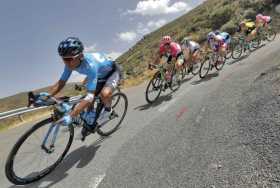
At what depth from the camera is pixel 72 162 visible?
201 inches

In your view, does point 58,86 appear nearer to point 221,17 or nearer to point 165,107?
point 165,107

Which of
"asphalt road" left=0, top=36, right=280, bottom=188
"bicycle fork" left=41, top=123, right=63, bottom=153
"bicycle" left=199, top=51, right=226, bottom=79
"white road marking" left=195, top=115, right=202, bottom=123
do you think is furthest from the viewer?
"bicycle" left=199, top=51, right=226, bottom=79

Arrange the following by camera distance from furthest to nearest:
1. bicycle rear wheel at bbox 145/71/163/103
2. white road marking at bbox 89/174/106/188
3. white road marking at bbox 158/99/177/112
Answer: bicycle rear wheel at bbox 145/71/163/103
white road marking at bbox 158/99/177/112
white road marking at bbox 89/174/106/188

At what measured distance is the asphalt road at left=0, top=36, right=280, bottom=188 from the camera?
345 centimetres

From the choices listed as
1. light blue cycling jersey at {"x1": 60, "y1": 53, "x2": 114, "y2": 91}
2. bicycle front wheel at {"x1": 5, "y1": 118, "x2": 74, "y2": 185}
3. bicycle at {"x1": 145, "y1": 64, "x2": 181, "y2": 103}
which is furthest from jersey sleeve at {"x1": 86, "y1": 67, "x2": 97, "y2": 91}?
bicycle at {"x1": 145, "y1": 64, "x2": 181, "y2": 103}

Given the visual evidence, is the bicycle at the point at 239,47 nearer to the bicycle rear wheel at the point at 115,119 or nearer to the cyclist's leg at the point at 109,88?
the bicycle rear wheel at the point at 115,119

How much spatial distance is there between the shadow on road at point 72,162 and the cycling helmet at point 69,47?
2.05 m

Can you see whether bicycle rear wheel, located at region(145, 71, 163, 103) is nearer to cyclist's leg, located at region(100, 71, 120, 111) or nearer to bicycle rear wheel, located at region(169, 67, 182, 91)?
bicycle rear wheel, located at region(169, 67, 182, 91)

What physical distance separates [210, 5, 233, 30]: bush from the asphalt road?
90.2 feet

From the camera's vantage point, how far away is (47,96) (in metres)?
4.67

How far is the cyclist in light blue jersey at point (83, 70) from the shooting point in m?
4.72

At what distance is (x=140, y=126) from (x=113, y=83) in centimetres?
129

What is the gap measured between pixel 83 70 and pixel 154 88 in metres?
4.68

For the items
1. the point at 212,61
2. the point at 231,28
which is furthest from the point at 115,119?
the point at 231,28
